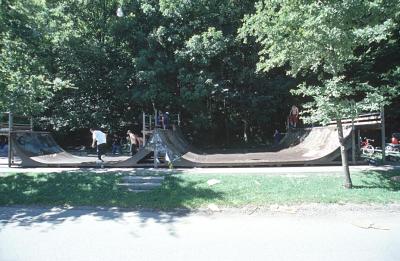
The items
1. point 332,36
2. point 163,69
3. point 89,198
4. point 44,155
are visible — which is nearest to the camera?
point 332,36

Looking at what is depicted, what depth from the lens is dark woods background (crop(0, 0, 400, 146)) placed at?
23.7m

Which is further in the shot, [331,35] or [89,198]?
[89,198]

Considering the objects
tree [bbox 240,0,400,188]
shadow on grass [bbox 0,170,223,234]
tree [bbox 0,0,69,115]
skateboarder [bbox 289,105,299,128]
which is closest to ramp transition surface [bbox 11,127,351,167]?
shadow on grass [bbox 0,170,223,234]

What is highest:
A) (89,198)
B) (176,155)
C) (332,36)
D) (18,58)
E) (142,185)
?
(18,58)

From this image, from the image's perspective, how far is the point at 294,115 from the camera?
76.0ft

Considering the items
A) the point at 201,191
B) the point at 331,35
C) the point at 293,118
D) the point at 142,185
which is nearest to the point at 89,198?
the point at 142,185

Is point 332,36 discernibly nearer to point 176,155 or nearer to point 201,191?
point 201,191

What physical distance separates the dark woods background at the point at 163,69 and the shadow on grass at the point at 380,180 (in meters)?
12.5

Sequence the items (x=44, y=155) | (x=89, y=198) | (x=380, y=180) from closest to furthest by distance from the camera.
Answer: (x=89, y=198)
(x=380, y=180)
(x=44, y=155)

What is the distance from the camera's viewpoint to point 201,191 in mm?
10211

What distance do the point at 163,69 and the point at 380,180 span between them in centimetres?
1564

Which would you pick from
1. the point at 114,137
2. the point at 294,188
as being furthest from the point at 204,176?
the point at 114,137

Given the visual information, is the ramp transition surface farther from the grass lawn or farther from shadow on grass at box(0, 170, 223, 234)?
the grass lawn

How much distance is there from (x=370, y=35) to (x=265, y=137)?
20095 millimetres
